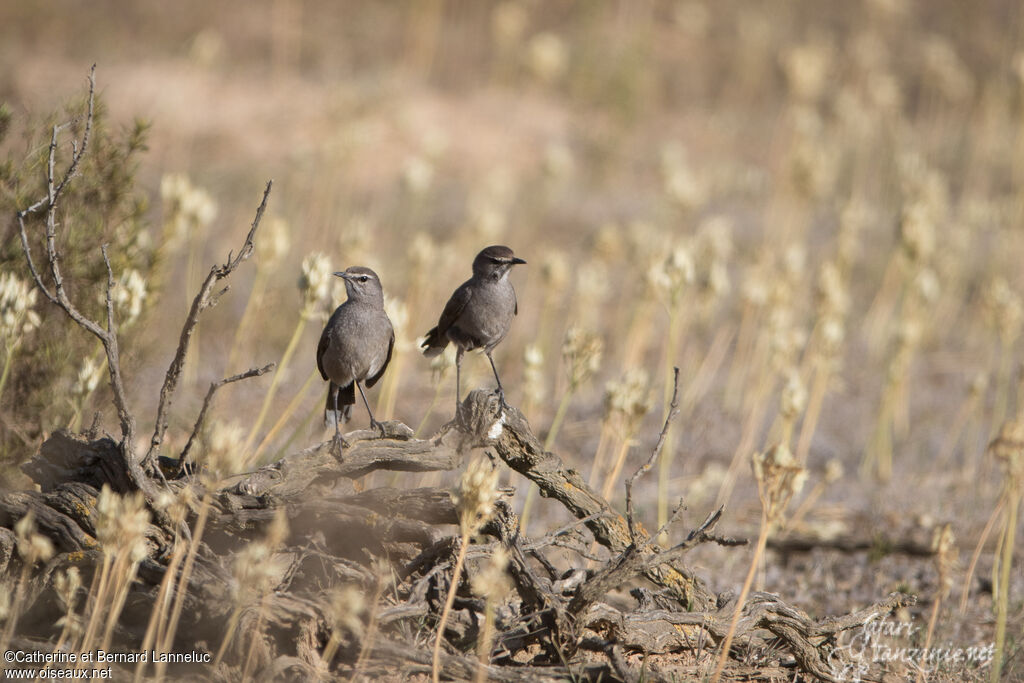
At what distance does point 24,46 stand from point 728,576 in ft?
44.9

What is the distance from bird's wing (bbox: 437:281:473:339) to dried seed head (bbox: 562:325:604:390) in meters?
0.45

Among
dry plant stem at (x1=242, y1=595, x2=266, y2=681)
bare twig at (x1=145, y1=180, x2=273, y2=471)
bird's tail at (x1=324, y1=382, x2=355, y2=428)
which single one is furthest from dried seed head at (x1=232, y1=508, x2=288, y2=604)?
bird's tail at (x1=324, y1=382, x2=355, y2=428)

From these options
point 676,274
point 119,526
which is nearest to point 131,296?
point 119,526

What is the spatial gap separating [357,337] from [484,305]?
539mm

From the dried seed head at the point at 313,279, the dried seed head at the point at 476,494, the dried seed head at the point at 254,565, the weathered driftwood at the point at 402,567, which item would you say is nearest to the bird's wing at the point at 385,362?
the dried seed head at the point at 313,279

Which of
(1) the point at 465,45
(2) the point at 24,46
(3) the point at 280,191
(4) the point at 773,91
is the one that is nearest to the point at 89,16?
(2) the point at 24,46

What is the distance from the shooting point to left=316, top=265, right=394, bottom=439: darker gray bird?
3.88 m

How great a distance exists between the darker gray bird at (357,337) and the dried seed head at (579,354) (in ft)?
2.44

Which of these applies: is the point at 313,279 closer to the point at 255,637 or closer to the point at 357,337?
the point at 357,337

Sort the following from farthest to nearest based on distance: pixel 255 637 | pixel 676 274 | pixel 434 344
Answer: pixel 676 274 → pixel 434 344 → pixel 255 637

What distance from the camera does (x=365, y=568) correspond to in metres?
3.22

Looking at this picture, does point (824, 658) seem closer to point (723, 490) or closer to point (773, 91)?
point (723, 490)

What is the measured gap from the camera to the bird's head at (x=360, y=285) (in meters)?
4.04

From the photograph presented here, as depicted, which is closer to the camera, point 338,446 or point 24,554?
point 24,554
